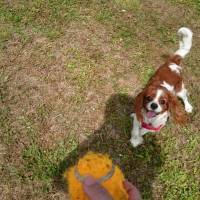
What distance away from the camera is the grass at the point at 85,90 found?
5.29 m

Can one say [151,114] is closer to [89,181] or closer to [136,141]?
[136,141]

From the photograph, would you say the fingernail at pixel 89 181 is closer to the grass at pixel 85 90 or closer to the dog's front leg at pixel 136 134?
the grass at pixel 85 90

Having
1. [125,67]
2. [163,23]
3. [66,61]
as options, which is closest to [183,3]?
[163,23]

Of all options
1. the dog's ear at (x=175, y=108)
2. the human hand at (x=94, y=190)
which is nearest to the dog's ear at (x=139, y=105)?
the dog's ear at (x=175, y=108)

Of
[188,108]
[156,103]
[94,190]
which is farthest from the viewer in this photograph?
[188,108]

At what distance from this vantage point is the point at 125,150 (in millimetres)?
5527

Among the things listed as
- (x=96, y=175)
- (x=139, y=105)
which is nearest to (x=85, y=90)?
(x=139, y=105)

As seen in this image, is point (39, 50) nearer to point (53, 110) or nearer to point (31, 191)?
point (53, 110)

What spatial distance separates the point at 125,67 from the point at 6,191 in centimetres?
271

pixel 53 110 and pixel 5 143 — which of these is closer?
pixel 5 143

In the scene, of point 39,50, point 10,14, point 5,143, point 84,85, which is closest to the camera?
point 5,143

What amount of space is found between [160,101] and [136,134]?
760 millimetres

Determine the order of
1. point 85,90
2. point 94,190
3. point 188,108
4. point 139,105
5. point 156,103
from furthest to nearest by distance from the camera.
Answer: point 85,90
point 188,108
point 139,105
point 156,103
point 94,190

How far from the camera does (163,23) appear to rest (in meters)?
7.46
